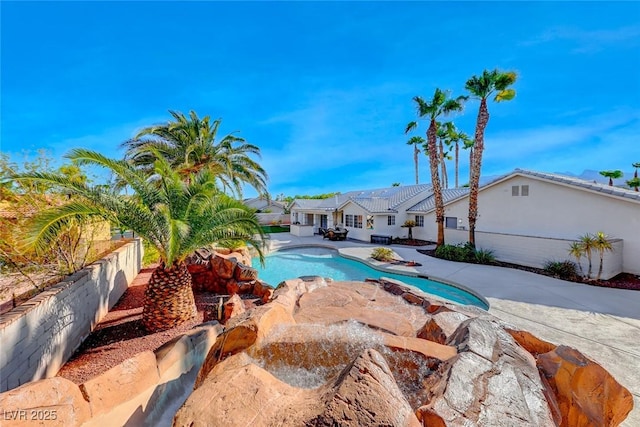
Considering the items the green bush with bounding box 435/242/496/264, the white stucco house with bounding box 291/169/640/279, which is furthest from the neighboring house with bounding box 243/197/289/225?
the green bush with bounding box 435/242/496/264

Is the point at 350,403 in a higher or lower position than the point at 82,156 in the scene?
lower

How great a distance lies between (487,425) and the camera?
214cm

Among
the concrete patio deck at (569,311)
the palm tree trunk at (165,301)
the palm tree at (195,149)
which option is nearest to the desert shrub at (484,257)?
the concrete patio deck at (569,311)

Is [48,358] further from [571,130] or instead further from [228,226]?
[571,130]

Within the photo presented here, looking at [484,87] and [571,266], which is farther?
[484,87]

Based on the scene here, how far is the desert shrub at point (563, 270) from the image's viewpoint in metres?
11.8

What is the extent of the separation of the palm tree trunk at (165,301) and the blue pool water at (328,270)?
333 cm

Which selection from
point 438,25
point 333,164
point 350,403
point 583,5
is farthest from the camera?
point 333,164

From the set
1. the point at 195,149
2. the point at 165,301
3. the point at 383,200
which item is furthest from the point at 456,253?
the point at 195,149

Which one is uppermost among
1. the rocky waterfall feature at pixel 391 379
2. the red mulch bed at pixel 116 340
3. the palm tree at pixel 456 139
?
the palm tree at pixel 456 139

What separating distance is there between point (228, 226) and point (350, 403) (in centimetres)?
618

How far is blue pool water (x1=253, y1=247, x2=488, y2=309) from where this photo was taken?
10.9m

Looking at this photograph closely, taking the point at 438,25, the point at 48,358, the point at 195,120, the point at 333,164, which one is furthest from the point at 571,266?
the point at 333,164

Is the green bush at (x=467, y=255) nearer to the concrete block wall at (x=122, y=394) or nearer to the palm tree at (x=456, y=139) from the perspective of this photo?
the palm tree at (x=456, y=139)
